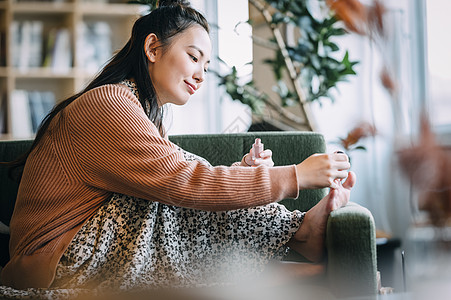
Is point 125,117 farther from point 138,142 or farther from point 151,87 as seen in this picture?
point 151,87

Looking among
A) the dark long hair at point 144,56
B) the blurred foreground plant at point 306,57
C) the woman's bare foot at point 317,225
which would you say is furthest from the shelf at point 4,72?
the woman's bare foot at point 317,225

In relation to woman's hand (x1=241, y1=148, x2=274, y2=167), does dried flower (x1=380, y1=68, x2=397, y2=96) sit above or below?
above

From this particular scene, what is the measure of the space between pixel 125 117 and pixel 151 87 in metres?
0.21

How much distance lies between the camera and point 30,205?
102 cm

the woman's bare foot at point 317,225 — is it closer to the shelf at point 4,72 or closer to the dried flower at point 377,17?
the dried flower at point 377,17

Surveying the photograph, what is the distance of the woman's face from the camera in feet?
3.81

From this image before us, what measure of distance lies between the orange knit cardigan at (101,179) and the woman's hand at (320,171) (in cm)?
2

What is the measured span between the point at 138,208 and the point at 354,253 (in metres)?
0.42

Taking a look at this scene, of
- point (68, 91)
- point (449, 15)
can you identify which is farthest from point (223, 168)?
point (68, 91)

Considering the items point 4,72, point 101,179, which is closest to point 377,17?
point 101,179

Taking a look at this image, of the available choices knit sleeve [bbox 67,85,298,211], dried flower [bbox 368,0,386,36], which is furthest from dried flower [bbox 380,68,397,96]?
knit sleeve [bbox 67,85,298,211]

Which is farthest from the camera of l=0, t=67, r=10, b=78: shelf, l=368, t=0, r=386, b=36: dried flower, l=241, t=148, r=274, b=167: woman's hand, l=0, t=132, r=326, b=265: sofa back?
l=0, t=67, r=10, b=78: shelf

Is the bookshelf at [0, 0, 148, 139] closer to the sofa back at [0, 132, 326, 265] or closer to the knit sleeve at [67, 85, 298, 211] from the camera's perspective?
the sofa back at [0, 132, 326, 265]

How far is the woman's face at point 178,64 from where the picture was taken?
1.16 meters
